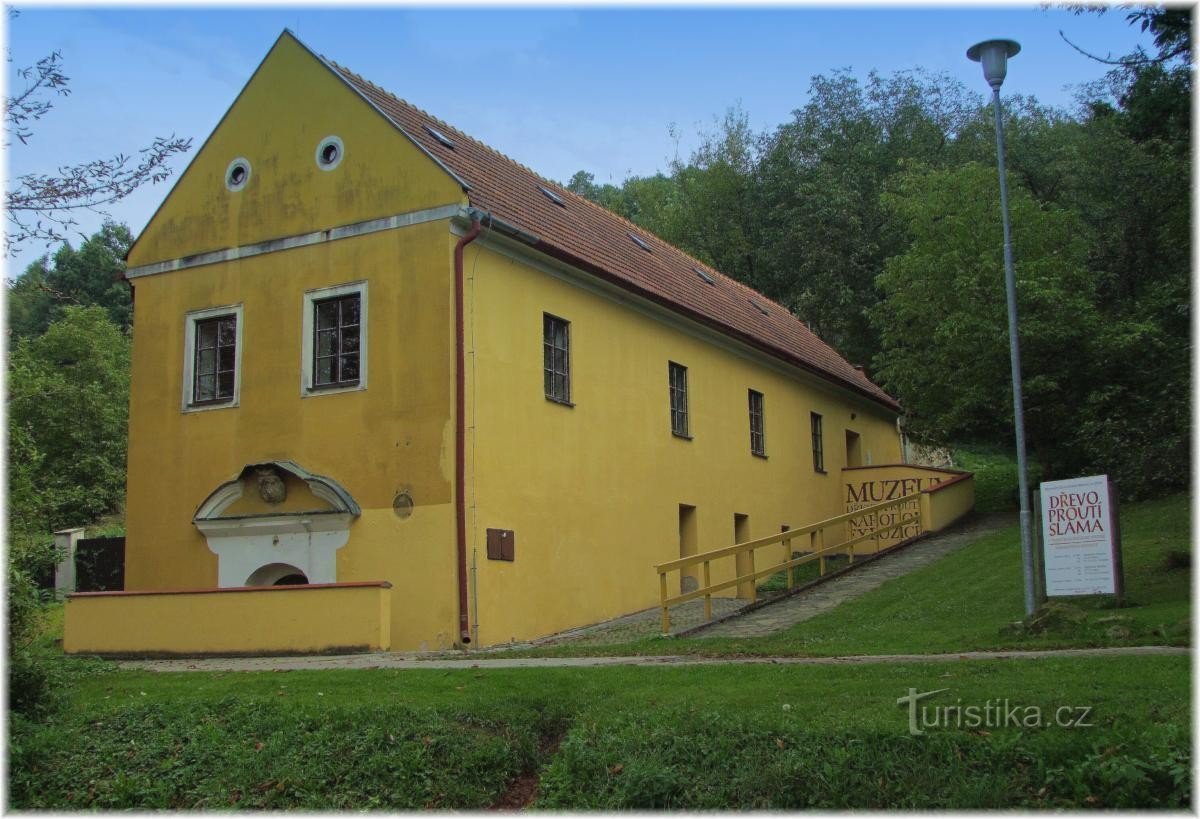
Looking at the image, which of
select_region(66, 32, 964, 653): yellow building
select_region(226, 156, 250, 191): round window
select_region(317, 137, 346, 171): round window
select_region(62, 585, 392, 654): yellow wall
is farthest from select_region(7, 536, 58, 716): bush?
select_region(226, 156, 250, 191): round window

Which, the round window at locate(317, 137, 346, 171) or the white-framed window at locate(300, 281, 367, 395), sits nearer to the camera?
the white-framed window at locate(300, 281, 367, 395)

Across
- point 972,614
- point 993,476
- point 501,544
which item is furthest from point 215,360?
point 993,476

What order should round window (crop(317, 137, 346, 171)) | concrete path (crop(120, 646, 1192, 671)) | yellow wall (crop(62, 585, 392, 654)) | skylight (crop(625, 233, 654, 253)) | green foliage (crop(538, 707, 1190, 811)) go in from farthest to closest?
skylight (crop(625, 233, 654, 253)), round window (crop(317, 137, 346, 171)), yellow wall (crop(62, 585, 392, 654)), concrete path (crop(120, 646, 1192, 671)), green foliage (crop(538, 707, 1190, 811))

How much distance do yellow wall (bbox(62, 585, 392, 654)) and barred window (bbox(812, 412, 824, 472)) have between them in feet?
53.5

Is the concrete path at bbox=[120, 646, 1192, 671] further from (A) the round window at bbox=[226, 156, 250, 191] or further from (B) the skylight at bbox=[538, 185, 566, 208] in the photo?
(B) the skylight at bbox=[538, 185, 566, 208]

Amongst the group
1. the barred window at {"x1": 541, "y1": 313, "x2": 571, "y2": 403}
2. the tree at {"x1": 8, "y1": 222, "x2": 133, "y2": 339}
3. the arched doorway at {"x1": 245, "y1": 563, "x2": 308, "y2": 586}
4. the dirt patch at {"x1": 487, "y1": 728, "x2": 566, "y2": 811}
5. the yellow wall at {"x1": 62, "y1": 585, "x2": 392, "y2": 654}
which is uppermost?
the tree at {"x1": 8, "y1": 222, "x2": 133, "y2": 339}

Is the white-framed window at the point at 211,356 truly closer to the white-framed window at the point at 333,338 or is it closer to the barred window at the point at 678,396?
the white-framed window at the point at 333,338

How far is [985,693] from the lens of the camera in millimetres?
9062

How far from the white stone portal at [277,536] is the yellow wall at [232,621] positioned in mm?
1763

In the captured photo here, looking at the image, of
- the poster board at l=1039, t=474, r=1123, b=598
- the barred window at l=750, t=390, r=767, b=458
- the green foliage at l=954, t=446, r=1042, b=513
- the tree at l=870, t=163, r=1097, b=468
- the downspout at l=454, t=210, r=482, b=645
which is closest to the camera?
the poster board at l=1039, t=474, r=1123, b=598

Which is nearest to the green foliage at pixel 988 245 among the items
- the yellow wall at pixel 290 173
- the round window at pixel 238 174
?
the yellow wall at pixel 290 173

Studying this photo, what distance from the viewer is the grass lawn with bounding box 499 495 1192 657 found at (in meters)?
12.7

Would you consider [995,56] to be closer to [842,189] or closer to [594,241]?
[594,241]

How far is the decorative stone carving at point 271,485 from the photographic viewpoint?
18.4 m
